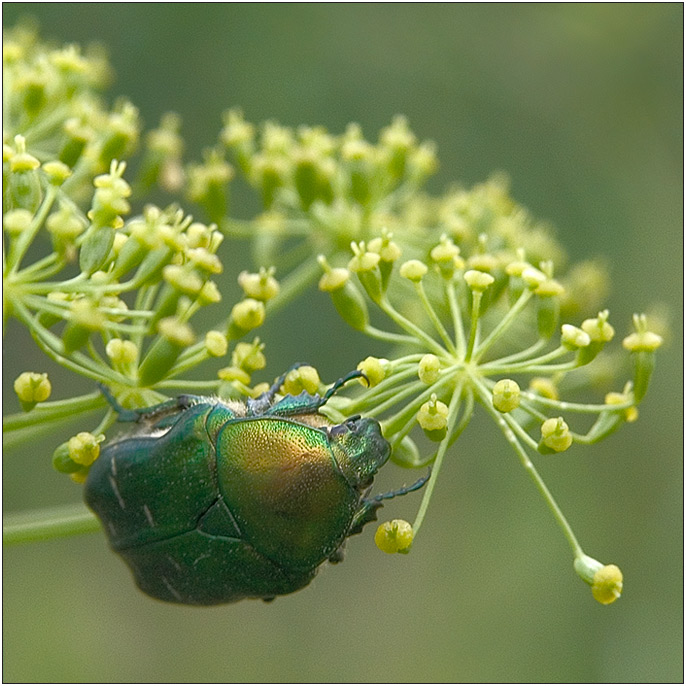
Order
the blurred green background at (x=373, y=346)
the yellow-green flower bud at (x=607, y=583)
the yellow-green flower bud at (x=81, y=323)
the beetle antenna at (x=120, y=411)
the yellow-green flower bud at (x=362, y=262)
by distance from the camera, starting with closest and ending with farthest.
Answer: the yellow-green flower bud at (x=81, y=323) → the beetle antenna at (x=120, y=411) → the yellow-green flower bud at (x=607, y=583) → the yellow-green flower bud at (x=362, y=262) → the blurred green background at (x=373, y=346)

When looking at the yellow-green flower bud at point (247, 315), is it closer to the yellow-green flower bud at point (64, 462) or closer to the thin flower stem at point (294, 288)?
the yellow-green flower bud at point (64, 462)

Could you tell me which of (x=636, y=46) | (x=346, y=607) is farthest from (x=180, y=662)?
(x=636, y=46)

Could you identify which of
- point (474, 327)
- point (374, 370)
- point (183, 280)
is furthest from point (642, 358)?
point (183, 280)

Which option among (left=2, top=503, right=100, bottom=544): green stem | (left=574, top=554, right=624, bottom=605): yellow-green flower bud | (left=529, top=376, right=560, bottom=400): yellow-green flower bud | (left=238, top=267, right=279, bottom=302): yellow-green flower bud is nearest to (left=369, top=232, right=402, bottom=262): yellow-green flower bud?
(left=238, top=267, right=279, bottom=302): yellow-green flower bud

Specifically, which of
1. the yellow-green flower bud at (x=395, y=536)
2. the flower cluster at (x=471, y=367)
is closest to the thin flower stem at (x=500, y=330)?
the flower cluster at (x=471, y=367)

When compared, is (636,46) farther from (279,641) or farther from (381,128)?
(279,641)

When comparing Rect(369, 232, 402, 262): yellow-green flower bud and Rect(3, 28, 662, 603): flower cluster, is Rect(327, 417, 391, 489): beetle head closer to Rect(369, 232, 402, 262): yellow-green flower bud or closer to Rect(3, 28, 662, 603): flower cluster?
Rect(3, 28, 662, 603): flower cluster
